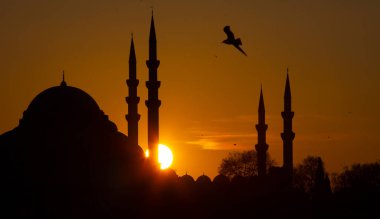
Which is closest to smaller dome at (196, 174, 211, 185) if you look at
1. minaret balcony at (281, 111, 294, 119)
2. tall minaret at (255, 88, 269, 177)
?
tall minaret at (255, 88, 269, 177)

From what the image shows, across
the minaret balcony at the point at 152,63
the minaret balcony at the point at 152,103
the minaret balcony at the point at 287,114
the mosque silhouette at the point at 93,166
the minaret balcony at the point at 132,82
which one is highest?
the minaret balcony at the point at 152,63

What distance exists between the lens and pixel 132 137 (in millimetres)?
41844

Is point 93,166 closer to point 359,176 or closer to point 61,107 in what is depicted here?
point 61,107

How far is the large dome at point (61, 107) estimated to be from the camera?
39781mm

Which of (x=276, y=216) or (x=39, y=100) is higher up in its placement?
(x=39, y=100)

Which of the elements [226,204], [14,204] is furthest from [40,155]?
[226,204]

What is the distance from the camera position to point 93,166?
3797 centimetres

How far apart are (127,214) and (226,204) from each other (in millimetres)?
8646

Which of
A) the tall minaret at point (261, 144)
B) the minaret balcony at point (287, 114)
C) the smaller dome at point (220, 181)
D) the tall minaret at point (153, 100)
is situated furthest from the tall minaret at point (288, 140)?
the tall minaret at point (153, 100)

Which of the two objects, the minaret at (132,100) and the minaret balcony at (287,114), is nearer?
the minaret at (132,100)

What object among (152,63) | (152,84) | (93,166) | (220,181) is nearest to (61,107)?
(93,166)

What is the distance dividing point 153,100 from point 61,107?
4013 mm

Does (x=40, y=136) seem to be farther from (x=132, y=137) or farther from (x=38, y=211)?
(x=38, y=211)

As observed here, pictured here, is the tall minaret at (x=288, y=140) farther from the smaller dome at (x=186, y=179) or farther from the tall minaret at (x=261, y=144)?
the smaller dome at (x=186, y=179)
